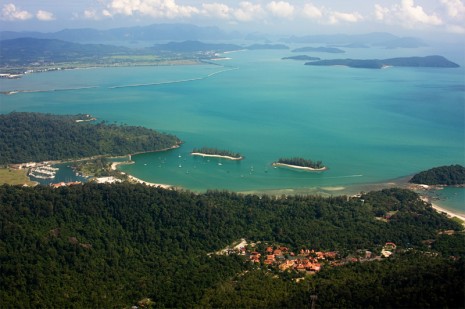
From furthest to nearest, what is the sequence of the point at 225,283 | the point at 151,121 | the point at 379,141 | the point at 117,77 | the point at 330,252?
the point at 117,77
the point at 151,121
the point at 379,141
the point at 330,252
the point at 225,283

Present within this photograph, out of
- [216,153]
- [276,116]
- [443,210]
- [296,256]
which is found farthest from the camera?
[276,116]

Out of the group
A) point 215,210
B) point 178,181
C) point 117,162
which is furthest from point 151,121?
point 215,210

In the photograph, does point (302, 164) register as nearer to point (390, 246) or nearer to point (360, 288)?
point (390, 246)

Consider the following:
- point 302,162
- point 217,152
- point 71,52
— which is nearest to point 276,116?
point 217,152

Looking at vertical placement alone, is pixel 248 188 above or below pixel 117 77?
below

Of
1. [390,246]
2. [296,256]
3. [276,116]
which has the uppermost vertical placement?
[276,116]

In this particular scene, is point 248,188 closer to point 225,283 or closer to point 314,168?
point 314,168
